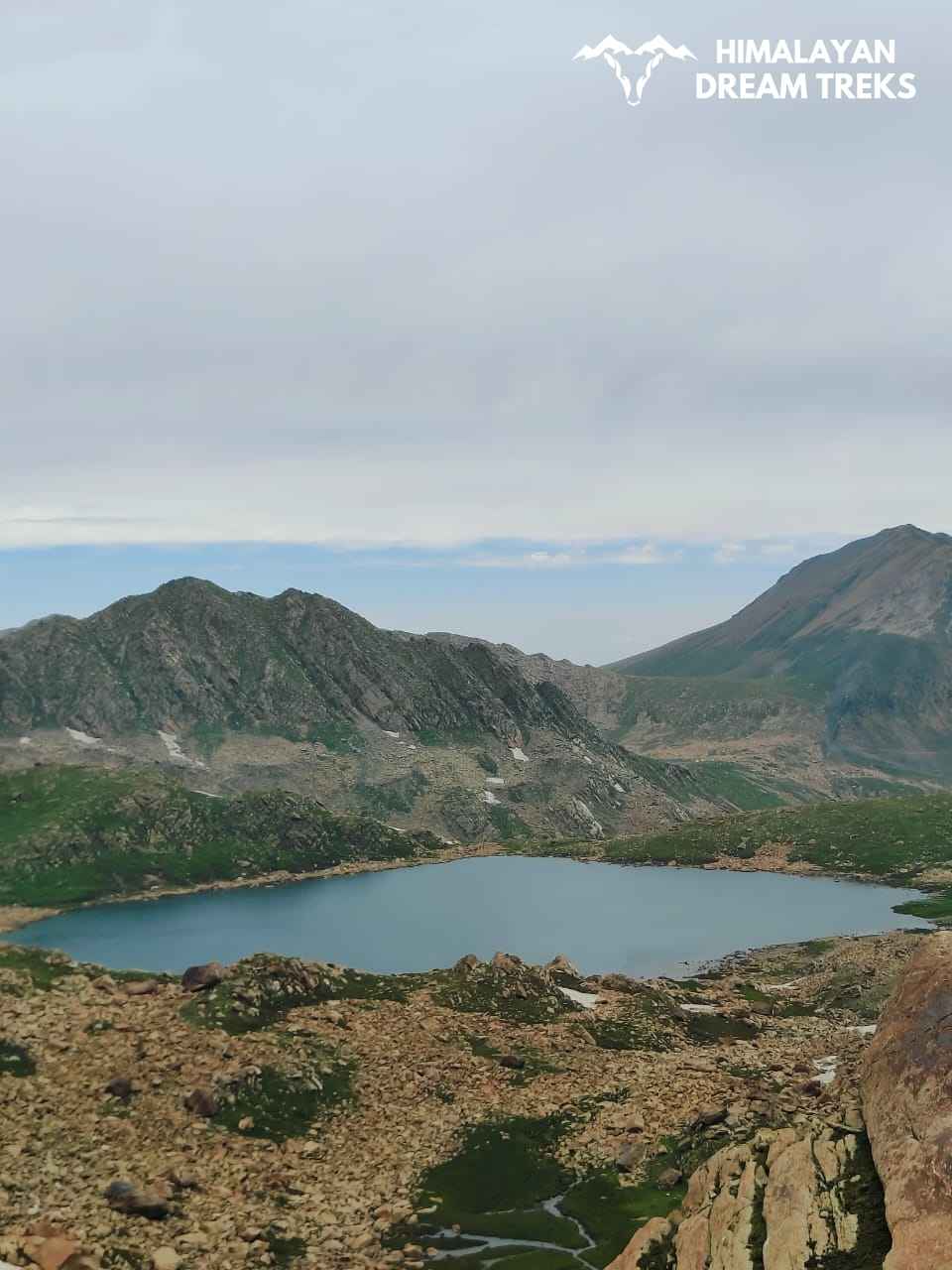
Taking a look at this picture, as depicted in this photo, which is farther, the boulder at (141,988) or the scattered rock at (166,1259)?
the boulder at (141,988)

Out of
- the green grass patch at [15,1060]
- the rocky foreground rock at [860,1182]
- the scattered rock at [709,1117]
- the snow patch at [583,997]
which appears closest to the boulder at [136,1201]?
the green grass patch at [15,1060]

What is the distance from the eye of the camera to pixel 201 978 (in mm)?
54312

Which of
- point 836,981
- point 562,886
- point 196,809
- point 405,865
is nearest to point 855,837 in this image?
point 562,886

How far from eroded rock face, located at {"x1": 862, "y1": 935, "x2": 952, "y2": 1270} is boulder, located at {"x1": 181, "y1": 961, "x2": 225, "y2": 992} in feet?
112

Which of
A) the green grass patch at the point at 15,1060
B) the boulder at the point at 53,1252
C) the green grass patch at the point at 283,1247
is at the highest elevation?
the green grass patch at the point at 15,1060

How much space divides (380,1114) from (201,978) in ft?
44.6

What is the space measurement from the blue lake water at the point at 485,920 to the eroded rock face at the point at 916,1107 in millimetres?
66855

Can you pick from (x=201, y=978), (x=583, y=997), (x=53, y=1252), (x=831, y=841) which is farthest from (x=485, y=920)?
(x=53, y=1252)

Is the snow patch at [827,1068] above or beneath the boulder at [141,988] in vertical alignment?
beneath

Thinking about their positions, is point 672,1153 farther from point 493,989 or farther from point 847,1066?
point 493,989

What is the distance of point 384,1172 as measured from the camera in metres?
41.2

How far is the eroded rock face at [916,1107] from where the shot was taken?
24.1 metres

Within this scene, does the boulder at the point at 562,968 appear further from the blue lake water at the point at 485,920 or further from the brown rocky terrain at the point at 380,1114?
the blue lake water at the point at 485,920

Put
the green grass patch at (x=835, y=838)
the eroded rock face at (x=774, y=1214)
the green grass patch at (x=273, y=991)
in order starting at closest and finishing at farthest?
1. the eroded rock face at (x=774, y=1214)
2. the green grass patch at (x=273, y=991)
3. the green grass patch at (x=835, y=838)
